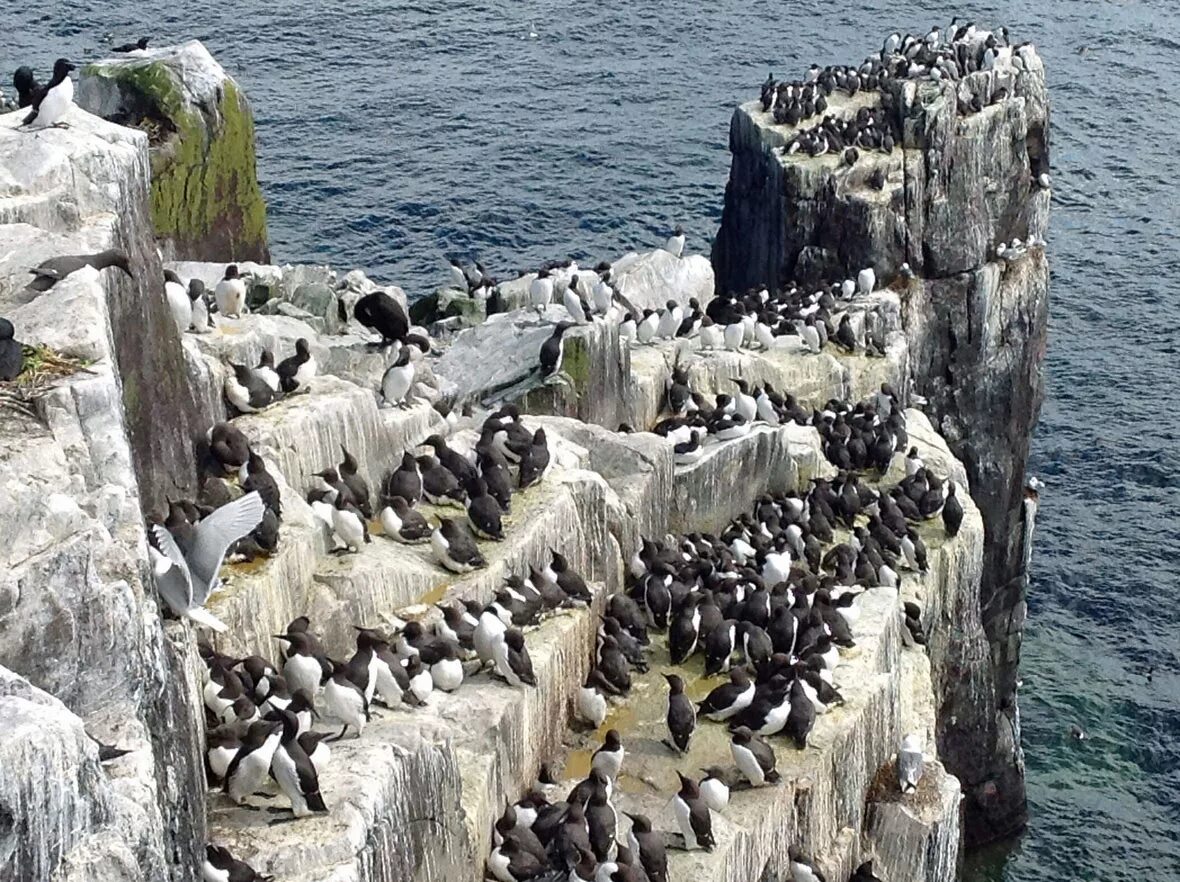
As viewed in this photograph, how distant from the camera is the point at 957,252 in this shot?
39156 millimetres

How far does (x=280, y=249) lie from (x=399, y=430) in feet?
87.8

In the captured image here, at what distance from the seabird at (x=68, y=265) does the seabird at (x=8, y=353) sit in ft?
7.08

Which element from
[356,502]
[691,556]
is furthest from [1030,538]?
[356,502]

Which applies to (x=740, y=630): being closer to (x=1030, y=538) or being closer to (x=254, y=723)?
(x=254, y=723)

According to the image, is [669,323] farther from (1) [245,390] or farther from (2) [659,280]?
(1) [245,390]

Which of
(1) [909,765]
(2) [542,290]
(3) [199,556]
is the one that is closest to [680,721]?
(1) [909,765]

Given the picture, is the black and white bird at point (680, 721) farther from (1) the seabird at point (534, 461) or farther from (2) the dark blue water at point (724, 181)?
(2) the dark blue water at point (724, 181)

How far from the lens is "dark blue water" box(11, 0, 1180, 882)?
35219 millimetres

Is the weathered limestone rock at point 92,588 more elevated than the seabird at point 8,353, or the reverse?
the seabird at point 8,353

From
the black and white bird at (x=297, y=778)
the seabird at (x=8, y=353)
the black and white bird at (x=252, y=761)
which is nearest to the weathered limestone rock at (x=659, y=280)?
the black and white bird at (x=252, y=761)

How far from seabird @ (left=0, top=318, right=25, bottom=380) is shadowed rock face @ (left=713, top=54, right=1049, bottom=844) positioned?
28.0 m

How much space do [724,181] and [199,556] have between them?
1688 inches

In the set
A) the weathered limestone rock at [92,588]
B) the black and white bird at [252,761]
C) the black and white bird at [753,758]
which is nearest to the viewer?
the weathered limestone rock at [92,588]

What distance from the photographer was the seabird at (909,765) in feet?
70.9
